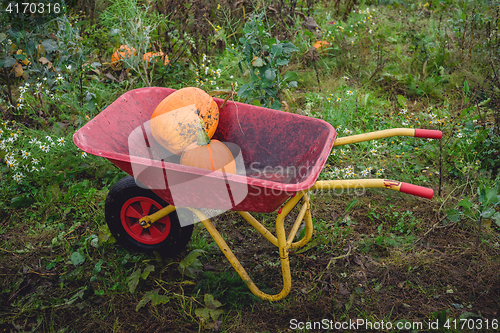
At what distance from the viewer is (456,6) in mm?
4656

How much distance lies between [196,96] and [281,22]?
7.94 feet

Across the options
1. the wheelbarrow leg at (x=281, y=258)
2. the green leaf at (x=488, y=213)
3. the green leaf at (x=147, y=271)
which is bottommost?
the green leaf at (x=147, y=271)

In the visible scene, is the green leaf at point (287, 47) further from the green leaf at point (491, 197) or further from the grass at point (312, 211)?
the green leaf at point (491, 197)

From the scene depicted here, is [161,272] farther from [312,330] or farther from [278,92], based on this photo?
[278,92]

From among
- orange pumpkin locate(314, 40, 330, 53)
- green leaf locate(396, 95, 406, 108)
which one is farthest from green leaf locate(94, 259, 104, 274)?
orange pumpkin locate(314, 40, 330, 53)

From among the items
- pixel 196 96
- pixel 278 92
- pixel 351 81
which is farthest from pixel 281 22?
pixel 196 96

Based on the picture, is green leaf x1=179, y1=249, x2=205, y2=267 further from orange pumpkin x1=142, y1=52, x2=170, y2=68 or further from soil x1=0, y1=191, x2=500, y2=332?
orange pumpkin x1=142, y1=52, x2=170, y2=68

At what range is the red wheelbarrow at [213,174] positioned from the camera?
66.2 inches

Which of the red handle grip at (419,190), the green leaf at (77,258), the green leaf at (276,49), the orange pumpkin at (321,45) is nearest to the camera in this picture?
the red handle grip at (419,190)

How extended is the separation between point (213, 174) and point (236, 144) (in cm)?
73

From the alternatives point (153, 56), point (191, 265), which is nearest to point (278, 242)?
point (191, 265)

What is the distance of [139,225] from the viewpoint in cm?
229

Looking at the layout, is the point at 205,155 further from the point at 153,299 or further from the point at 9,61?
the point at 9,61

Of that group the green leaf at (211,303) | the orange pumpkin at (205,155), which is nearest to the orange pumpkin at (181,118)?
the orange pumpkin at (205,155)
